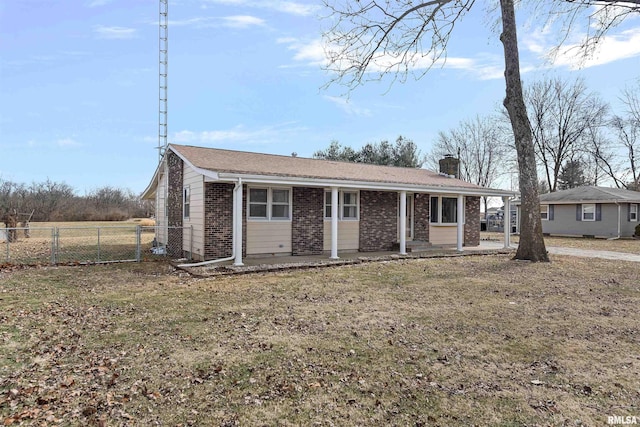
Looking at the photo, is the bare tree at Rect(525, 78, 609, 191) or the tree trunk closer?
the tree trunk

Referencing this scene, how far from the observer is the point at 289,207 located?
1229 centimetres

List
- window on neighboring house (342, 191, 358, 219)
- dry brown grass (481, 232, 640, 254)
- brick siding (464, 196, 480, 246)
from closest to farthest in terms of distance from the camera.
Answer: window on neighboring house (342, 191, 358, 219) < brick siding (464, 196, 480, 246) < dry brown grass (481, 232, 640, 254)

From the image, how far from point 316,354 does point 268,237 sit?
7.98m

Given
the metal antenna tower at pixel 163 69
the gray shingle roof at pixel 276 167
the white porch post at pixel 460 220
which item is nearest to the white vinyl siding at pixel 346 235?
the gray shingle roof at pixel 276 167

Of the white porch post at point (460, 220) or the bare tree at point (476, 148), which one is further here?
the bare tree at point (476, 148)

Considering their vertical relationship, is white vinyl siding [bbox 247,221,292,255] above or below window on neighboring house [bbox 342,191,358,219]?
below

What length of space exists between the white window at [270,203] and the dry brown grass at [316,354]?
4039 millimetres

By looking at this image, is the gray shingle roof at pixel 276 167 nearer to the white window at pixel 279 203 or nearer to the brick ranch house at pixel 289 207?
the brick ranch house at pixel 289 207

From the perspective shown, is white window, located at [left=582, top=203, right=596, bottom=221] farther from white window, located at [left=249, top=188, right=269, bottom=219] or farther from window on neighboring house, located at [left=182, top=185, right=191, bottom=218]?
window on neighboring house, located at [left=182, top=185, right=191, bottom=218]

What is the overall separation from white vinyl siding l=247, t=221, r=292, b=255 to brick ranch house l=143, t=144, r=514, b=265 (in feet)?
0.10

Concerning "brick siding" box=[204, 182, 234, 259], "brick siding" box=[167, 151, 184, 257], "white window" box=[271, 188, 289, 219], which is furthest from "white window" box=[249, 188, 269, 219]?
"brick siding" box=[167, 151, 184, 257]

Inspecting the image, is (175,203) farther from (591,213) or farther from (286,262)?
(591,213)

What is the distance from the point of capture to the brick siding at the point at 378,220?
45.7 ft

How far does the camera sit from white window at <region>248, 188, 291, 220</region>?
11766mm
